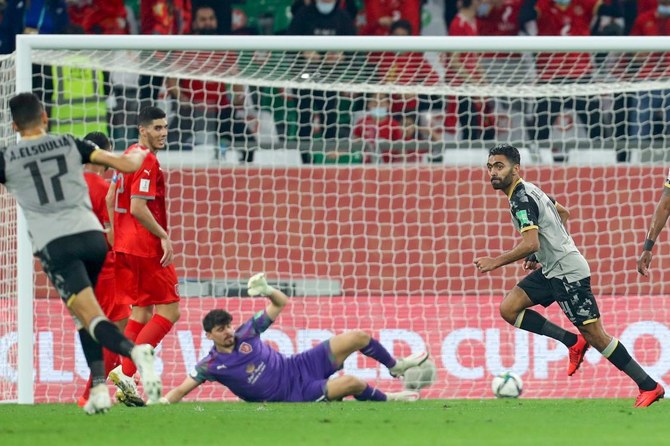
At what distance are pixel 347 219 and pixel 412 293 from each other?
97 centimetres

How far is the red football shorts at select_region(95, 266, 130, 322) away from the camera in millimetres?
9383

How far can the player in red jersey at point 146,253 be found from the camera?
9.01 m

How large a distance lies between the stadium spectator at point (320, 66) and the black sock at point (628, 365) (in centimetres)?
391

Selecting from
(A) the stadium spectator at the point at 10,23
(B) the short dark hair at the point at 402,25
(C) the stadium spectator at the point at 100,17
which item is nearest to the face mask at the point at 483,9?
(B) the short dark hair at the point at 402,25

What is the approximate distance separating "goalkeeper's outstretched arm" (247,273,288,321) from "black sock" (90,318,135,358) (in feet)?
7.81

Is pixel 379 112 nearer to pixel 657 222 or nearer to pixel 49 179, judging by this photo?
pixel 657 222

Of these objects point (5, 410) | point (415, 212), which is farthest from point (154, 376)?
point (415, 212)

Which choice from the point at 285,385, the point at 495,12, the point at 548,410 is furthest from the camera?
the point at 495,12

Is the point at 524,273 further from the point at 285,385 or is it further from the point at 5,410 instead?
the point at 5,410

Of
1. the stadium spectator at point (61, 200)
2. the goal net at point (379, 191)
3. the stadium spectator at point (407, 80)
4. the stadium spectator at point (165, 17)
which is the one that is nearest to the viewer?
the stadium spectator at point (61, 200)

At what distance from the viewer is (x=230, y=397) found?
10820 mm

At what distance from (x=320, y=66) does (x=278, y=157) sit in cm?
104

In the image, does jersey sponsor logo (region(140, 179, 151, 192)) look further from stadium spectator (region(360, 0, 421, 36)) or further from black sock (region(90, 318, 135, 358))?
stadium spectator (region(360, 0, 421, 36))

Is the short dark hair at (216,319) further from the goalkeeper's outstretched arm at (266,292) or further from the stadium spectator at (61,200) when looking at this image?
the stadium spectator at (61,200)
